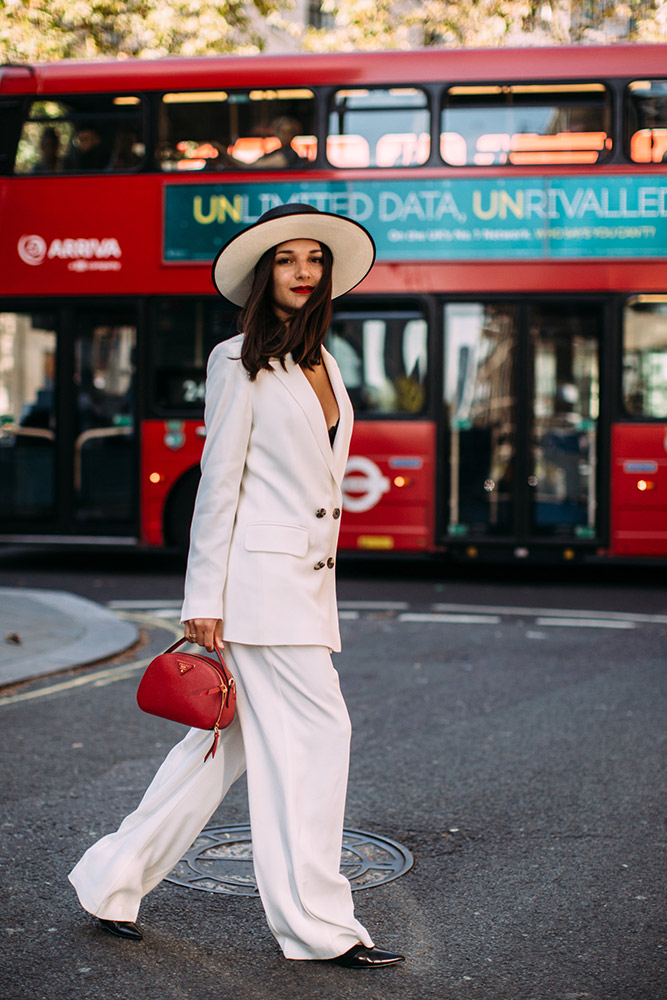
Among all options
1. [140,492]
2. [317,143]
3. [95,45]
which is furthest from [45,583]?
[95,45]

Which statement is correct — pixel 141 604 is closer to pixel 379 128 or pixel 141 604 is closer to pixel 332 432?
pixel 379 128

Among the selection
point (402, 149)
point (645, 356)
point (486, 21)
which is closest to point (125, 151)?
point (402, 149)

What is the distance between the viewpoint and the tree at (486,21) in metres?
19.0

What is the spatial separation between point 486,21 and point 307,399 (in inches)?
704

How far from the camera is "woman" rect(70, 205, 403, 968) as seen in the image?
10.5 feet

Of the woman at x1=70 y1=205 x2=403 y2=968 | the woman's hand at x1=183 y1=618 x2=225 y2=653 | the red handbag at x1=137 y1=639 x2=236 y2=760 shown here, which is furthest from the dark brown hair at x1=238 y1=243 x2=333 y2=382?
the red handbag at x1=137 y1=639 x2=236 y2=760

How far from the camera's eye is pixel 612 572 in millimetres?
12703

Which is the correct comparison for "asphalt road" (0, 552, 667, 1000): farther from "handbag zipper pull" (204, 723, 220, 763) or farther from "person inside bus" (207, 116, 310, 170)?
"person inside bus" (207, 116, 310, 170)

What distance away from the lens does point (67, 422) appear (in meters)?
12.0

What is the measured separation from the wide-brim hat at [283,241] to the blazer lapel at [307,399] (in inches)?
10.7

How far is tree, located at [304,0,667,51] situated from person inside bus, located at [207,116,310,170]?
8.43 m

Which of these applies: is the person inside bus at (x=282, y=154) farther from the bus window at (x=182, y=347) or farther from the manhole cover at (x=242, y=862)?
the manhole cover at (x=242, y=862)

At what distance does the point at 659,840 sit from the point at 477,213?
764cm

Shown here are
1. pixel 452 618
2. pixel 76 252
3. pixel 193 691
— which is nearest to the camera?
pixel 193 691
